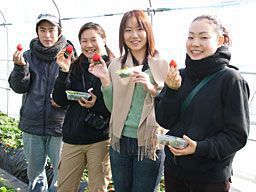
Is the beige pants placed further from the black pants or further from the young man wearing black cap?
the black pants

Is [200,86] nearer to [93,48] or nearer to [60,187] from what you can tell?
[93,48]

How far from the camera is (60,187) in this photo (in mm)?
2604

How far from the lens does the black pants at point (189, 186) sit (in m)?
1.75

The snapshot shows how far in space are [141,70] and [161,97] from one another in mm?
333

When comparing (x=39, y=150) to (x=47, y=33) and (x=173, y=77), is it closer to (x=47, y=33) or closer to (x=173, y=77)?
(x=47, y=33)

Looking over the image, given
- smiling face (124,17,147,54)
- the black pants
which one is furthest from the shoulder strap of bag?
smiling face (124,17,147,54)

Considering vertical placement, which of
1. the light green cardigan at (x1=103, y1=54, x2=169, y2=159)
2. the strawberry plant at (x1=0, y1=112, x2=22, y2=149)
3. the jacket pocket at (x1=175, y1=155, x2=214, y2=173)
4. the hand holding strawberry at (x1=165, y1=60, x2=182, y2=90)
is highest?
the hand holding strawberry at (x1=165, y1=60, x2=182, y2=90)

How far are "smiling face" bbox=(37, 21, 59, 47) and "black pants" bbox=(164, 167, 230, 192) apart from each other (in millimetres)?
1548

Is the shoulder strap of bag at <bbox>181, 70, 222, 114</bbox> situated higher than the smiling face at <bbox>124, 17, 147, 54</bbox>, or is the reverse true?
the smiling face at <bbox>124, 17, 147, 54</bbox>

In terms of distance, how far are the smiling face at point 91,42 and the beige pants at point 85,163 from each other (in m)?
0.73

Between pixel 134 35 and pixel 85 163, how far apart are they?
45.1 inches

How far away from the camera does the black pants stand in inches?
68.8

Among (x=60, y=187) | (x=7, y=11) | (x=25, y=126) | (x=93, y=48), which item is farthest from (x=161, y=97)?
(x=7, y=11)

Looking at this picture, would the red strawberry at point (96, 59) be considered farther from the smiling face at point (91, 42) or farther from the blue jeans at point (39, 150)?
the blue jeans at point (39, 150)
